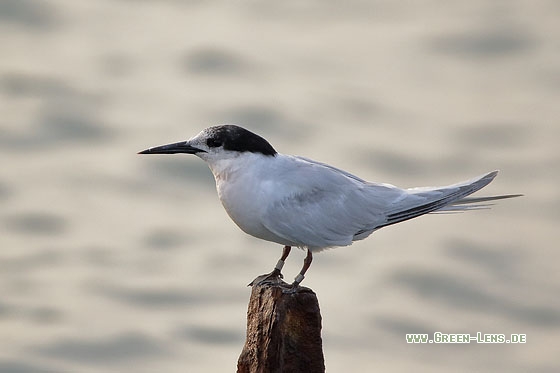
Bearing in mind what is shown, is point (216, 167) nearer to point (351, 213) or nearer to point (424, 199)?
point (351, 213)

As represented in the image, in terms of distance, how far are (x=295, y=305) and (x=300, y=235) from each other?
700 millimetres

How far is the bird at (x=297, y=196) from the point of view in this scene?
646 cm

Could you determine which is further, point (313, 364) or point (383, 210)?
point (383, 210)

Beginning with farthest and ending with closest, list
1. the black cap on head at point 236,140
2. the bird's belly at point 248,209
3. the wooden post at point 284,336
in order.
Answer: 1. the black cap on head at point 236,140
2. the bird's belly at point 248,209
3. the wooden post at point 284,336

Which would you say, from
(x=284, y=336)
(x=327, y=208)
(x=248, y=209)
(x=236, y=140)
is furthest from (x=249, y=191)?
(x=284, y=336)

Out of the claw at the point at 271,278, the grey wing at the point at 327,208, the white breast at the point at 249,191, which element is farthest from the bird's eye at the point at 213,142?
the claw at the point at 271,278

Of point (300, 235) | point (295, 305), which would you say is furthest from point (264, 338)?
point (300, 235)

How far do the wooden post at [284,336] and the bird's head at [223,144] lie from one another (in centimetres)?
107

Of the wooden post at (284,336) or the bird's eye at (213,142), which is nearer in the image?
the wooden post at (284,336)

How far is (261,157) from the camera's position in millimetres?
6594

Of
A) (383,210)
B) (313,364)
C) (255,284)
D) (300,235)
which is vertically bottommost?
(313,364)

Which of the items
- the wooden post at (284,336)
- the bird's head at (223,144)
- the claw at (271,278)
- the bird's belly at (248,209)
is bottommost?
the wooden post at (284,336)

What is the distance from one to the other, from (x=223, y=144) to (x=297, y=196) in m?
0.63

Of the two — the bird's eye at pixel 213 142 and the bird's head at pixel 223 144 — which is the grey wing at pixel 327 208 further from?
the bird's eye at pixel 213 142
